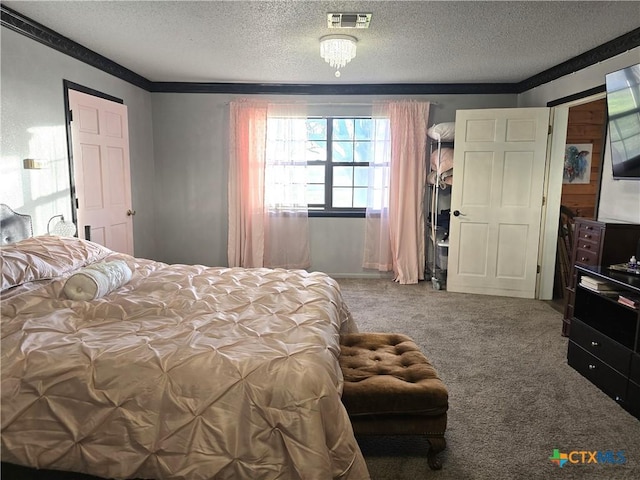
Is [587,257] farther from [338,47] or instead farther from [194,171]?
[194,171]

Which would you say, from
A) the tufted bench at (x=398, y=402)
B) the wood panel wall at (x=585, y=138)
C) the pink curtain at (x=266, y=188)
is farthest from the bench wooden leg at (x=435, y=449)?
the wood panel wall at (x=585, y=138)

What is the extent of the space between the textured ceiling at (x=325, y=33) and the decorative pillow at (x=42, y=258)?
1.58m

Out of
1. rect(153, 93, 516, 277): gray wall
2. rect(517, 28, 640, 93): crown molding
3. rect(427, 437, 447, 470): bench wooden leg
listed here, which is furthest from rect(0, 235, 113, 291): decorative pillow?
rect(517, 28, 640, 93): crown molding

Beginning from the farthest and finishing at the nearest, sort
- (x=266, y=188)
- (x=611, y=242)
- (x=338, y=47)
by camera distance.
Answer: (x=266, y=188)
(x=338, y=47)
(x=611, y=242)

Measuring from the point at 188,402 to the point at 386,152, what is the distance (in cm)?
418

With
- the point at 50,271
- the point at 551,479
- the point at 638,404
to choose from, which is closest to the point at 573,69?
the point at 638,404

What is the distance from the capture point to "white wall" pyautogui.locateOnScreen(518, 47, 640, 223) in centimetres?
325

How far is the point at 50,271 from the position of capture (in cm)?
232

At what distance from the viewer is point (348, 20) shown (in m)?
2.87

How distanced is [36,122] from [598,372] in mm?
4338

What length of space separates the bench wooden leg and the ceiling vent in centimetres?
260

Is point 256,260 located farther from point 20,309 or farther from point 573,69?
point 573,69

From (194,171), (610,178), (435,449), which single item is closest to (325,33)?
(610,178)

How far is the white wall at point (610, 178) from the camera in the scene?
10.7ft
